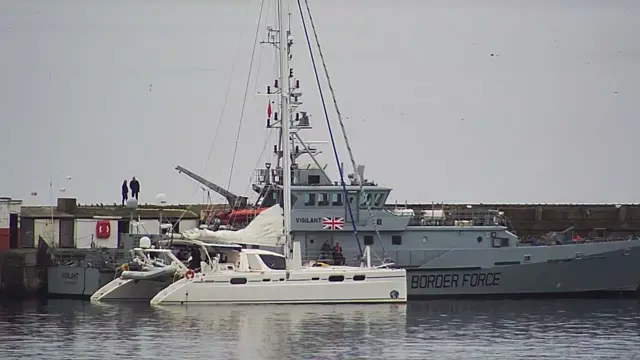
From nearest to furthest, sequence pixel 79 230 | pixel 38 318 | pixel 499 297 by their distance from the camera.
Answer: pixel 38 318 < pixel 499 297 < pixel 79 230

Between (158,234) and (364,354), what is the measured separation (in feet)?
54.7

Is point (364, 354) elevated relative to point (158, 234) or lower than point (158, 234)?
lower

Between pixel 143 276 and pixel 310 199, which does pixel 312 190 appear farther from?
pixel 143 276

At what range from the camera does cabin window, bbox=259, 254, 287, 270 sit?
4688 centimetres

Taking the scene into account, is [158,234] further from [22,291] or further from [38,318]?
[38,318]

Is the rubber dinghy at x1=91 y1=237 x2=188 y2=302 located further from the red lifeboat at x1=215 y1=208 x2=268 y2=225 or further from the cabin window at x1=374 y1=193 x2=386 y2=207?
the cabin window at x1=374 y1=193 x2=386 y2=207

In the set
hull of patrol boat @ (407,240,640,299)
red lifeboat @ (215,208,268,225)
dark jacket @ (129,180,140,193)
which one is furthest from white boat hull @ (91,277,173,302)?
hull of patrol boat @ (407,240,640,299)

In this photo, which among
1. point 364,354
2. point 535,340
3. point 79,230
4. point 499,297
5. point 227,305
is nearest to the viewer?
point 364,354

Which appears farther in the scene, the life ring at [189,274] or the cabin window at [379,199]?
the cabin window at [379,199]

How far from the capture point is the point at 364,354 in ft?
116

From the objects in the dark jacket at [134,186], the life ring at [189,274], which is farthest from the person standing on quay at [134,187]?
the life ring at [189,274]

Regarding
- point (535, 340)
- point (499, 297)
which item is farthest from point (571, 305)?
point (535, 340)

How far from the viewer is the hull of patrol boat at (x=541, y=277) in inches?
1957

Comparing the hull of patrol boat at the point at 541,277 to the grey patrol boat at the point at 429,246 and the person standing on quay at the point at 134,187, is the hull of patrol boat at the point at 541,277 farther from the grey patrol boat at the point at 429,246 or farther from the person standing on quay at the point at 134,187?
the person standing on quay at the point at 134,187
